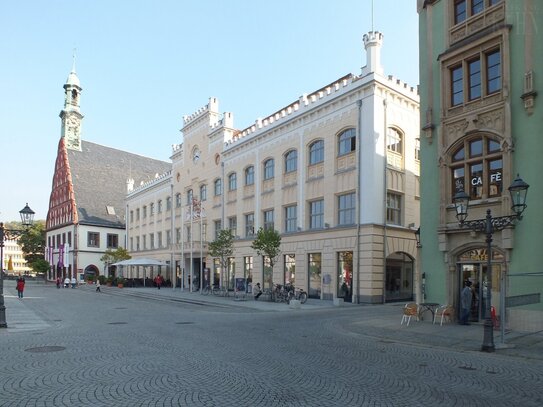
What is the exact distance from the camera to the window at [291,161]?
34156 mm

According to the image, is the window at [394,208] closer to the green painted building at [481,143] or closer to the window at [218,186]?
the green painted building at [481,143]

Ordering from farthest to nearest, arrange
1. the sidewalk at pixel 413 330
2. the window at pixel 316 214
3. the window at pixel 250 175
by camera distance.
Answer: the window at pixel 250 175 → the window at pixel 316 214 → the sidewalk at pixel 413 330

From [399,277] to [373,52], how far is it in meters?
13.7

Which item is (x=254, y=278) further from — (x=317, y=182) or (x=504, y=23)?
(x=504, y=23)

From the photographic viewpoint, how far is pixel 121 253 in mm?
59188

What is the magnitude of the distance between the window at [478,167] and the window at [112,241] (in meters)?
63.7

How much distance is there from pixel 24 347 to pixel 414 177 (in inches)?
972

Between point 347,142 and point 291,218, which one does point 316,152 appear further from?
point 291,218

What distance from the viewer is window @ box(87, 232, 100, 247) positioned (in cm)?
7168

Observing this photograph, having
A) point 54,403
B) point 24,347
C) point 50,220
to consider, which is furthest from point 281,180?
point 50,220

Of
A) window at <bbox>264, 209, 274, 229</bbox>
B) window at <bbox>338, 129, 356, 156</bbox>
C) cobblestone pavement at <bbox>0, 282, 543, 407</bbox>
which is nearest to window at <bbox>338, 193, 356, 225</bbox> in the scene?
window at <bbox>338, 129, 356, 156</bbox>

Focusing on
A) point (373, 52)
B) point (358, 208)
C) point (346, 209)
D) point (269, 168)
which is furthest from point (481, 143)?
point (269, 168)

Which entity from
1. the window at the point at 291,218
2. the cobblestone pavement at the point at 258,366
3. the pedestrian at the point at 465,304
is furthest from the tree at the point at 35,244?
the pedestrian at the point at 465,304

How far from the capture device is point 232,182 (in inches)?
1633
